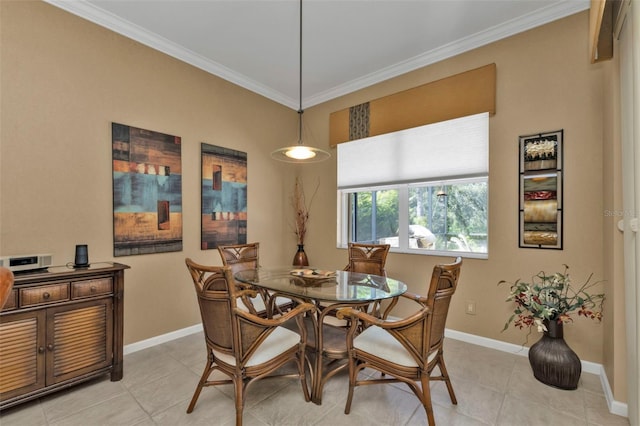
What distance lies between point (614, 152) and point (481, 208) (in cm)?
119

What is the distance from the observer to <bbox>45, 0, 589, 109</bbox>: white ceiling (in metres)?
2.52

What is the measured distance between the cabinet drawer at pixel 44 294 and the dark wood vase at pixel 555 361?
3.59m

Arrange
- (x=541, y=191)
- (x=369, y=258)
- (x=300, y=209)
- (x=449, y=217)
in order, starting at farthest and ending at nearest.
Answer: (x=300, y=209) < (x=449, y=217) < (x=369, y=258) < (x=541, y=191)

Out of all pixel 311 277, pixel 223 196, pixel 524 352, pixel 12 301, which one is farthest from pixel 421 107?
pixel 12 301

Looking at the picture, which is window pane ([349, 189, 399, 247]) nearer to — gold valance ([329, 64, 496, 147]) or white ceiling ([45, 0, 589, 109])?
gold valance ([329, 64, 496, 147])

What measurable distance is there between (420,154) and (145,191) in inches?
117

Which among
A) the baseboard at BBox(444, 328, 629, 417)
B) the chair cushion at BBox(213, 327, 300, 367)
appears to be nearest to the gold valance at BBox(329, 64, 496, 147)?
the baseboard at BBox(444, 328, 629, 417)

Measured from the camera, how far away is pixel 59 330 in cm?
205

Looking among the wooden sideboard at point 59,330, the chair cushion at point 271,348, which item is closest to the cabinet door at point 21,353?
the wooden sideboard at point 59,330

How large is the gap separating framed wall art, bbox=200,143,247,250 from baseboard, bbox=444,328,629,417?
2790mm

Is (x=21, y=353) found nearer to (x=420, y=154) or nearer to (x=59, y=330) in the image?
(x=59, y=330)

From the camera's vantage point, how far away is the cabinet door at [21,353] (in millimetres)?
1842

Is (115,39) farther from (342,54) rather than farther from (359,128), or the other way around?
(359,128)

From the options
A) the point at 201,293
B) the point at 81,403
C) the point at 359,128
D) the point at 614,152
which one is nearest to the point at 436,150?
the point at 359,128
